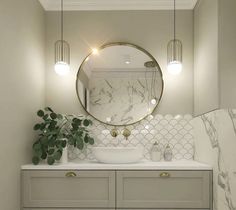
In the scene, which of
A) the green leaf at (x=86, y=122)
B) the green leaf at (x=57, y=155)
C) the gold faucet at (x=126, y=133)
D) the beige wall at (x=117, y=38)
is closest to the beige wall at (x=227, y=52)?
the beige wall at (x=117, y=38)

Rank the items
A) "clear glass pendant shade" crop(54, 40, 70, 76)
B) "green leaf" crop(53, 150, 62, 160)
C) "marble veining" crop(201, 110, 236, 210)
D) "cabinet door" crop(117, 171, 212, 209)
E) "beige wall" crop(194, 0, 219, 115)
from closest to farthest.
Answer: "marble veining" crop(201, 110, 236, 210) < "beige wall" crop(194, 0, 219, 115) < "cabinet door" crop(117, 171, 212, 209) < "green leaf" crop(53, 150, 62, 160) < "clear glass pendant shade" crop(54, 40, 70, 76)

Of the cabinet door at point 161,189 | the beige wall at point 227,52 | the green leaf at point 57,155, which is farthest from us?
the green leaf at point 57,155

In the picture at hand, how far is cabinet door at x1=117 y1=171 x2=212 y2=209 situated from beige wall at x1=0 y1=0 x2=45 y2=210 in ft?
2.84

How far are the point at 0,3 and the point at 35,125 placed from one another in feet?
3.67

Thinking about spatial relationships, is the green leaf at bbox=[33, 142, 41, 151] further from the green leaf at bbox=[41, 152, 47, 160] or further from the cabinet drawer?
the cabinet drawer

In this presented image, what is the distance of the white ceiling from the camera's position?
305cm

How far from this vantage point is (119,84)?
3068 millimetres

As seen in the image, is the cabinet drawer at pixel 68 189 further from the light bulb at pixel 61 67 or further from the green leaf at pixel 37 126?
the light bulb at pixel 61 67

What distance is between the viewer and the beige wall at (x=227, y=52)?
220cm

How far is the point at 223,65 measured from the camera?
2236 mm

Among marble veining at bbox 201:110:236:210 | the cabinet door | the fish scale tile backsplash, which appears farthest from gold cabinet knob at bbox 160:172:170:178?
the fish scale tile backsplash

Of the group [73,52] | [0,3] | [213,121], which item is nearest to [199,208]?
[213,121]

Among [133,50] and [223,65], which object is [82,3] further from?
[223,65]

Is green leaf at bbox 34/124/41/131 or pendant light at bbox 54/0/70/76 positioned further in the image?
pendant light at bbox 54/0/70/76
